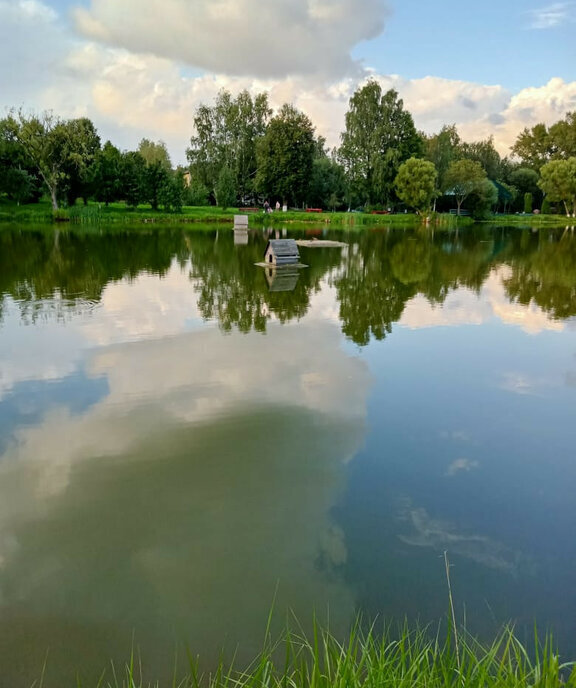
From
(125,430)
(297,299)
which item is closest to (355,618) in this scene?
(125,430)

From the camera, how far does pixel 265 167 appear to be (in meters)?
75.9

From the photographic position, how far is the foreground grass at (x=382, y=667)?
2691mm

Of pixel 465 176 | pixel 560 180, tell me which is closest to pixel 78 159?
pixel 465 176

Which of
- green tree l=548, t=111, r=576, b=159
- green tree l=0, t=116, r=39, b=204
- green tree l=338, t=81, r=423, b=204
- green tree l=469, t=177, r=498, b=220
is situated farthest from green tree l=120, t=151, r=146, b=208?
green tree l=548, t=111, r=576, b=159

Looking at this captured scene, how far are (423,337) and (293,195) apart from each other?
71270 millimetres

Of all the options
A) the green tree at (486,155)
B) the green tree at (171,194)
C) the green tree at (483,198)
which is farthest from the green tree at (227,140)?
the green tree at (486,155)

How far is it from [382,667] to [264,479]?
336 centimetres

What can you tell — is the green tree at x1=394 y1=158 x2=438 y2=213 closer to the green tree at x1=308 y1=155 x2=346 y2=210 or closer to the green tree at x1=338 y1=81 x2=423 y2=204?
the green tree at x1=338 y1=81 x2=423 y2=204

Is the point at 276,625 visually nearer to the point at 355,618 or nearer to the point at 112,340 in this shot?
the point at 355,618

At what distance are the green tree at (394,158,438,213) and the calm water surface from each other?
62093 mm

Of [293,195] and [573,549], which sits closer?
[573,549]

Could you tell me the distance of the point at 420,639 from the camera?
3.83 m

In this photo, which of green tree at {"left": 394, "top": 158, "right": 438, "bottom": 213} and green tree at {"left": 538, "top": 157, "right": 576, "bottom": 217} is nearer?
green tree at {"left": 394, "top": 158, "right": 438, "bottom": 213}

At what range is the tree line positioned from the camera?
201 ft
